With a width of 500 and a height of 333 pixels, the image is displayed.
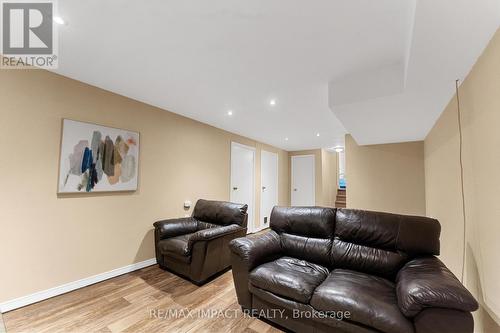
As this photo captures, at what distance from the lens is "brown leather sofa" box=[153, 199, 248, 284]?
2.53m

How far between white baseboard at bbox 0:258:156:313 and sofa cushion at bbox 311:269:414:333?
2495 millimetres

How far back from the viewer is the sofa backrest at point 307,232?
2.16 meters

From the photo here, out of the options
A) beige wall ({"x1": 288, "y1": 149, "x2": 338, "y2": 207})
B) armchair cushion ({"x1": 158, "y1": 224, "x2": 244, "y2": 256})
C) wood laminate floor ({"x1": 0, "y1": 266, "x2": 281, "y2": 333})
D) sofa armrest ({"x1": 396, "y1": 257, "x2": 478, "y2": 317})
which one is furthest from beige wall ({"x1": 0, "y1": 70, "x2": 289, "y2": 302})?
beige wall ({"x1": 288, "y1": 149, "x2": 338, "y2": 207})

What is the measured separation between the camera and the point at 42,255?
2.16 metres

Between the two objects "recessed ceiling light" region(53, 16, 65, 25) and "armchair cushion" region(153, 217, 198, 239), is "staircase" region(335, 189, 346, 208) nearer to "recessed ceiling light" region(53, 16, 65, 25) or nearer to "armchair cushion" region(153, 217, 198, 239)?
A: "armchair cushion" region(153, 217, 198, 239)

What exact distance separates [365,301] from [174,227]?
2467 mm

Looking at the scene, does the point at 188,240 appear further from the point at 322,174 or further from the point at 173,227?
the point at 322,174

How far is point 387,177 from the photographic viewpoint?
3549 mm

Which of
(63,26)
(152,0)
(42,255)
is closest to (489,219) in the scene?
(152,0)

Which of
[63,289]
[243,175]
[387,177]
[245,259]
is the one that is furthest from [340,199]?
[63,289]

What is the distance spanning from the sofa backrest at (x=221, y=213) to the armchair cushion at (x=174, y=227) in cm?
21

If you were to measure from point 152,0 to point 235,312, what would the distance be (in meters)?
2.62

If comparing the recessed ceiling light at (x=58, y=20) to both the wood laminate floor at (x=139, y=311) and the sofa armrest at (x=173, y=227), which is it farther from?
the wood laminate floor at (x=139, y=311)

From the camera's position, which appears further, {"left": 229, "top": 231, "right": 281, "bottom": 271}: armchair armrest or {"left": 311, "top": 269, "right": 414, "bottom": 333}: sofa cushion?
{"left": 229, "top": 231, "right": 281, "bottom": 271}: armchair armrest
